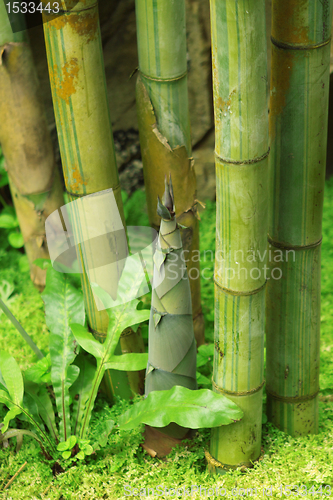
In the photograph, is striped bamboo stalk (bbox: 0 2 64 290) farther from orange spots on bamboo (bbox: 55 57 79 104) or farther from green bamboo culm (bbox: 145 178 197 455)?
green bamboo culm (bbox: 145 178 197 455)

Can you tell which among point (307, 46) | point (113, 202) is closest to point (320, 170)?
point (307, 46)

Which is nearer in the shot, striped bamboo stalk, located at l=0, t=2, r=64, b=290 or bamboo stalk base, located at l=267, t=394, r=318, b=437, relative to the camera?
bamboo stalk base, located at l=267, t=394, r=318, b=437

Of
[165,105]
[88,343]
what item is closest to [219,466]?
[88,343]

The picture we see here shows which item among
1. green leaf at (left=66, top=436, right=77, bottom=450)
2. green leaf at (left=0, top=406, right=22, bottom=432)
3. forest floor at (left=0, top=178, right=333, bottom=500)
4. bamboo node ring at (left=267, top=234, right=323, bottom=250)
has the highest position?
bamboo node ring at (left=267, top=234, right=323, bottom=250)

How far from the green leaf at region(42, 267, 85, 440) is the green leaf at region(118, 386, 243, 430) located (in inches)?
12.0

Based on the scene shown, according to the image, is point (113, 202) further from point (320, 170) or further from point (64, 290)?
point (320, 170)

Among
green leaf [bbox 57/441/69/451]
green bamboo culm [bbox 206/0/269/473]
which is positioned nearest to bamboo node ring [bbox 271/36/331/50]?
green bamboo culm [bbox 206/0/269/473]

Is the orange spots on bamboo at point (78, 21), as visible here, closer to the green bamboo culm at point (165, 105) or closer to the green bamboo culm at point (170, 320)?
the green bamboo culm at point (165, 105)

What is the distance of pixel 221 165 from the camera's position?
39.8 inches

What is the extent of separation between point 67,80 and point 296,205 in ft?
2.04

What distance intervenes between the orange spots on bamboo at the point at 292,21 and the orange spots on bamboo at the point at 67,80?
471mm

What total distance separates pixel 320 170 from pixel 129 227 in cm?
105

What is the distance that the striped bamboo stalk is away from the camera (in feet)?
5.34

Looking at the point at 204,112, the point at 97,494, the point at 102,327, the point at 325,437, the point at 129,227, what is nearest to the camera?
the point at 97,494
